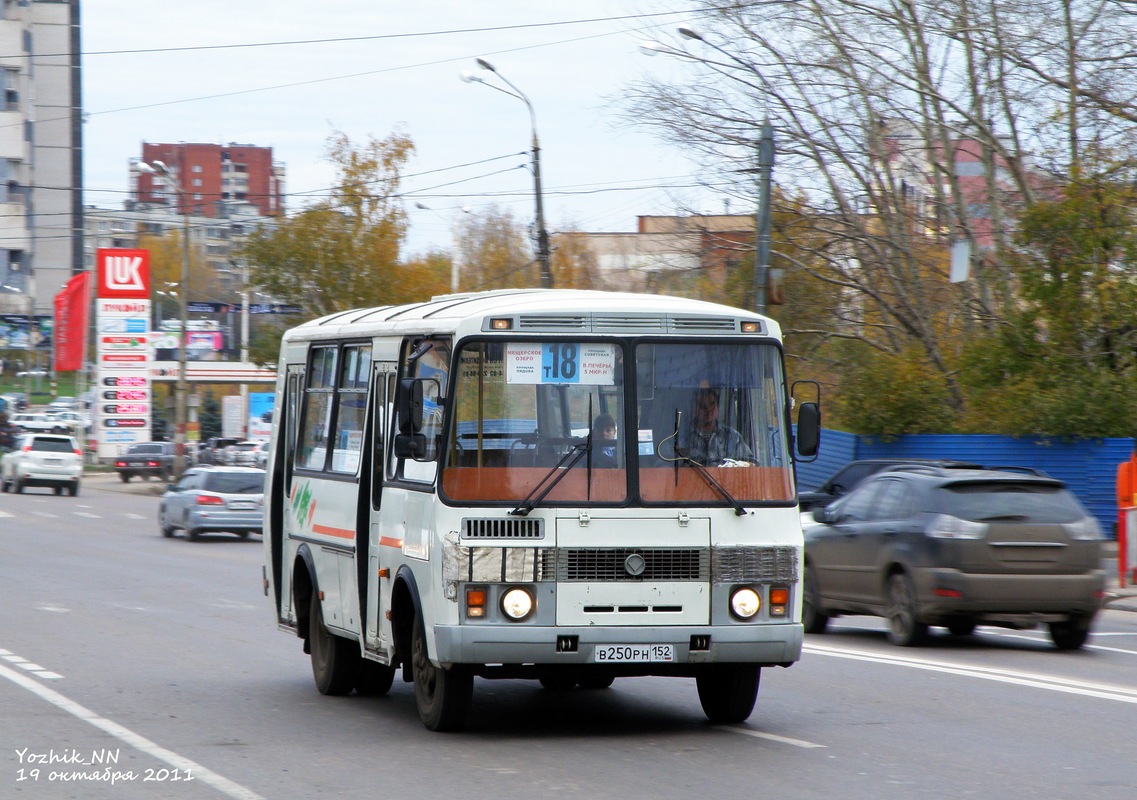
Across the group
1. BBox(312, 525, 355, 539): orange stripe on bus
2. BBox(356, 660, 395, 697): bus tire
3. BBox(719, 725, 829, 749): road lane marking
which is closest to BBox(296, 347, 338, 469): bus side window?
BBox(312, 525, 355, 539): orange stripe on bus

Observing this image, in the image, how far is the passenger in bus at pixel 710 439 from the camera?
29.2ft

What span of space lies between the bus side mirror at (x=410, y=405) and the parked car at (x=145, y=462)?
51.6m

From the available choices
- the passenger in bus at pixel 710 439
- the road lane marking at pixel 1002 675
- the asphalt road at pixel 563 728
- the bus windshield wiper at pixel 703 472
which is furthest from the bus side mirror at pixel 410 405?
the road lane marking at pixel 1002 675

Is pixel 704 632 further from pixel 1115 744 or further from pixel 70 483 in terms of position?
pixel 70 483

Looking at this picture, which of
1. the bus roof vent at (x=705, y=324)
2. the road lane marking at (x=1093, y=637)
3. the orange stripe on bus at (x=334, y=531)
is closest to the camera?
the bus roof vent at (x=705, y=324)

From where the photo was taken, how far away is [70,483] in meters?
49.4

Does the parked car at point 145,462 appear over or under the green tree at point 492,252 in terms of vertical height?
under

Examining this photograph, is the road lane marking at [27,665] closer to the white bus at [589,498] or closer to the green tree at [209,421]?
the white bus at [589,498]

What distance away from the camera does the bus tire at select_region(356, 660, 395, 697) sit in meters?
10.9

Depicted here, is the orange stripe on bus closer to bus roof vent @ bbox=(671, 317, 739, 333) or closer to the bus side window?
the bus side window

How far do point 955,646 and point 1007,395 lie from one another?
543 inches

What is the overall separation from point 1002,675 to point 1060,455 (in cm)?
1543

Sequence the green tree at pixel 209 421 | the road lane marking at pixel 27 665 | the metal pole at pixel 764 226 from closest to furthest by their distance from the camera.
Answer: the road lane marking at pixel 27 665 < the metal pole at pixel 764 226 < the green tree at pixel 209 421

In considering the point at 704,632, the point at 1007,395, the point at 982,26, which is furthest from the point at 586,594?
the point at 982,26
